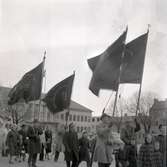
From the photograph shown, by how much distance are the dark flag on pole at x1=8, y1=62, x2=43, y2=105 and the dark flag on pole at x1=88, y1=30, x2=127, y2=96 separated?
5.87 m

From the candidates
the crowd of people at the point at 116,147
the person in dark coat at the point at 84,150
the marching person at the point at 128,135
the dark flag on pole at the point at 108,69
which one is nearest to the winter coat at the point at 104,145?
the crowd of people at the point at 116,147

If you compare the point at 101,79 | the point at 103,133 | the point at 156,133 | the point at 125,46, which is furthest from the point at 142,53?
the point at 103,133

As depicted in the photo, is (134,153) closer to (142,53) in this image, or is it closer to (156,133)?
(156,133)

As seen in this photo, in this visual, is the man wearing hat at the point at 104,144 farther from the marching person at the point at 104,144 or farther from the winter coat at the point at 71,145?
the winter coat at the point at 71,145

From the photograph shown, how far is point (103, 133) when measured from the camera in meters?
11.6

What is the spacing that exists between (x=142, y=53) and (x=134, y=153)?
14.9ft

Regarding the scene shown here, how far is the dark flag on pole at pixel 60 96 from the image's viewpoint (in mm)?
19719

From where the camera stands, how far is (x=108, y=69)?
15562 millimetres

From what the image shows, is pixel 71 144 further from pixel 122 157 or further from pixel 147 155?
pixel 147 155

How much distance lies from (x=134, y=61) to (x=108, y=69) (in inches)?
37.7

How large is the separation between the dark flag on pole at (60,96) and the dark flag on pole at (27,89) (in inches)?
49.7

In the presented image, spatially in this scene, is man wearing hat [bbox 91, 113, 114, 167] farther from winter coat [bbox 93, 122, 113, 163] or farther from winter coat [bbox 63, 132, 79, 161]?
winter coat [bbox 63, 132, 79, 161]

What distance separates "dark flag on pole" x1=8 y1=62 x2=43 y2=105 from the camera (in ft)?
69.3

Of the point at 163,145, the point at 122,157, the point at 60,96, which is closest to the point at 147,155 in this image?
the point at 163,145
